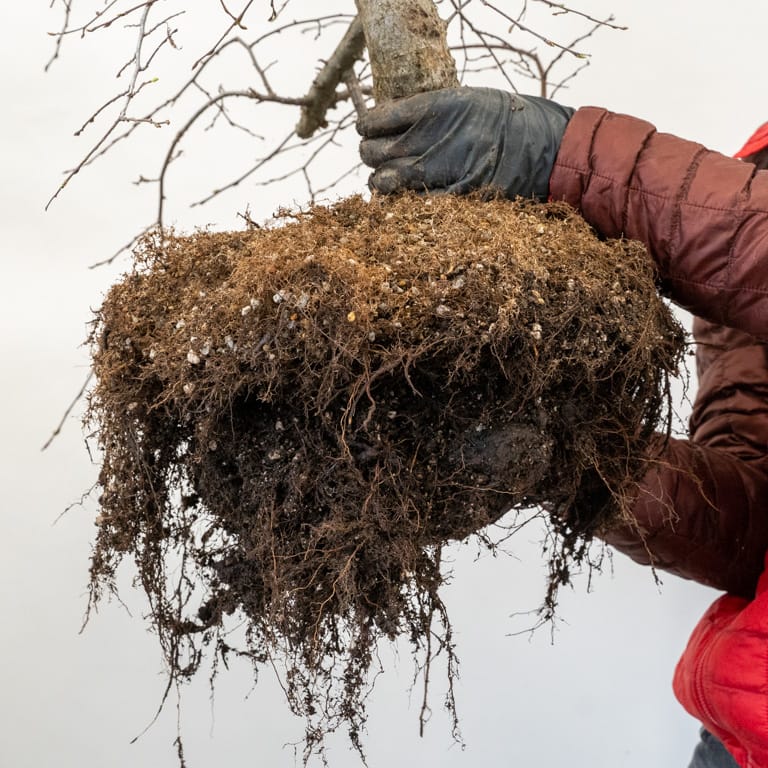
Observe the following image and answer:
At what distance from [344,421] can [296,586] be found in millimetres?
180

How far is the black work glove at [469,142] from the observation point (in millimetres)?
919

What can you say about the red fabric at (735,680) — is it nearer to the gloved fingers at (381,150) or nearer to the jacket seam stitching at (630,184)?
the jacket seam stitching at (630,184)

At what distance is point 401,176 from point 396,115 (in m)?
0.07

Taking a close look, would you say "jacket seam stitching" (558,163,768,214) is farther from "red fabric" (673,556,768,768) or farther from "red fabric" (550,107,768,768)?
"red fabric" (673,556,768,768)

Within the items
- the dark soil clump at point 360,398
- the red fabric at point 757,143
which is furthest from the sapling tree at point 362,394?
the red fabric at point 757,143

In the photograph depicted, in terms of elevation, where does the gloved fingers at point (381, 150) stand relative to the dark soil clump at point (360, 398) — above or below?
above

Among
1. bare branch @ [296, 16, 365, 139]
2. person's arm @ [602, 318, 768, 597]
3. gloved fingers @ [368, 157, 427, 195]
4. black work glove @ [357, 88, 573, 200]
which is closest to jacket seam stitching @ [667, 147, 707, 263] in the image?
black work glove @ [357, 88, 573, 200]

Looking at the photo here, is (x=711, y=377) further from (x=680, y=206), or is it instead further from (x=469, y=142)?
(x=469, y=142)

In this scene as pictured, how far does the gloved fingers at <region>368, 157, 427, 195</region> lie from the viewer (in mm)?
935

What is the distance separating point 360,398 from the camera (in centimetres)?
81

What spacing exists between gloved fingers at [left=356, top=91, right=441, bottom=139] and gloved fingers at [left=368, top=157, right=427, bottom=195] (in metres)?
0.04

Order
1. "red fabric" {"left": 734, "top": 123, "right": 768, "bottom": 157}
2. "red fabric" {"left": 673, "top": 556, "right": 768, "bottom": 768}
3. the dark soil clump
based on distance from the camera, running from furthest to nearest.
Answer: "red fabric" {"left": 734, "top": 123, "right": 768, "bottom": 157} < "red fabric" {"left": 673, "top": 556, "right": 768, "bottom": 768} < the dark soil clump

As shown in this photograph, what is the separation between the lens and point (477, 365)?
79 cm

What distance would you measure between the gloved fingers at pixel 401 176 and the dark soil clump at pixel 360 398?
1.6 inches
